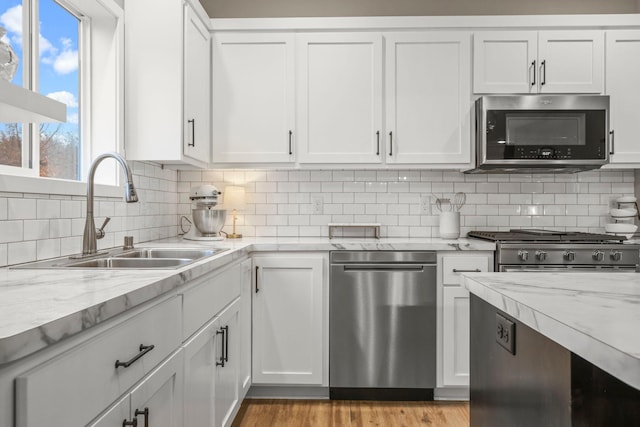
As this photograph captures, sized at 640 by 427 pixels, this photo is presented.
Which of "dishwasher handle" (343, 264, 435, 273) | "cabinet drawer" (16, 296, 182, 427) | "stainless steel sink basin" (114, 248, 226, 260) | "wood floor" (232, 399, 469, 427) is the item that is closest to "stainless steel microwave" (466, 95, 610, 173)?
A: "dishwasher handle" (343, 264, 435, 273)

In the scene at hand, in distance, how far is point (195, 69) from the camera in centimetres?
271

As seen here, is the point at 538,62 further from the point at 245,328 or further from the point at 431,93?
the point at 245,328

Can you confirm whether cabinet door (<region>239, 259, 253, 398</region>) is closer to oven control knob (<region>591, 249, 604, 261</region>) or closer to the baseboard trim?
the baseboard trim

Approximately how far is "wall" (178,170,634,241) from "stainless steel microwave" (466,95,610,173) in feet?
1.51

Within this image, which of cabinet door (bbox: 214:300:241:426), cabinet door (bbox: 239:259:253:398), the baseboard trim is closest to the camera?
cabinet door (bbox: 214:300:241:426)

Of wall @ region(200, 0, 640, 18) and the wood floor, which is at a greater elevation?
wall @ region(200, 0, 640, 18)

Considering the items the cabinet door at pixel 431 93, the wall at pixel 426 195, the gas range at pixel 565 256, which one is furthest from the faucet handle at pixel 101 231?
A: the gas range at pixel 565 256

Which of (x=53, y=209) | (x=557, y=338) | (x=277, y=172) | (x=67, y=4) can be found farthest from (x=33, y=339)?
(x=277, y=172)

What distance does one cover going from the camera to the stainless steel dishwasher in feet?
8.89

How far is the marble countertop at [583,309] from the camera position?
700mm

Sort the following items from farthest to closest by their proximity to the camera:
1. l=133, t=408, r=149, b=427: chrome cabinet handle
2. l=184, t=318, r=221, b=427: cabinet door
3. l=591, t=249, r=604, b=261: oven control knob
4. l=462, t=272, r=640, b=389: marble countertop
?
l=591, t=249, r=604, b=261: oven control knob, l=184, t=318, r=221, b=427: cabinet door, l=133, t=408, r=149, b=427: chrome cabinet handle, l=462, t=272, r=640, b=389: marble countertop

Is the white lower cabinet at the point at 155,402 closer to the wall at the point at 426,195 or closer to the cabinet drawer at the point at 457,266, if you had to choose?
the cabinet drawer at the point at 457,266

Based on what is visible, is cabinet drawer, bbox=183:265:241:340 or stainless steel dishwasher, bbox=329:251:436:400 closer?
cabinet drawer, bbox=183:265:241:340

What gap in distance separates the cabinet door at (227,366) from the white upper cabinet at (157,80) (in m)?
0.91
